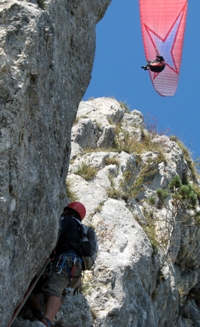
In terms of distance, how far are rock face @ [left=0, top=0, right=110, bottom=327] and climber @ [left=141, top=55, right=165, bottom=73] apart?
9578 mm

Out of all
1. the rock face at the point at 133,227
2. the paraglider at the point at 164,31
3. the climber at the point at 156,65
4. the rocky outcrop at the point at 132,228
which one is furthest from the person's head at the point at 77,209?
the paraglider at the point at 164,31

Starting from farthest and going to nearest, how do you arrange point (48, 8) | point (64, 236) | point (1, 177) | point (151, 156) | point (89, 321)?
point (151, 156)
point (89, 321)
point (64, 236)
point (48, 8)
point (1, 177)

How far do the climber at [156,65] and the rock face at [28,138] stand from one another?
9.58 meters

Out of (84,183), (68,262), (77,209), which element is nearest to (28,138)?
(68,262)

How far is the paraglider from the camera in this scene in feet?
55.5

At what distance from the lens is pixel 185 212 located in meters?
12.4

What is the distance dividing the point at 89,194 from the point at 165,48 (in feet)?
25.3

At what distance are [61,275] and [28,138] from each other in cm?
223

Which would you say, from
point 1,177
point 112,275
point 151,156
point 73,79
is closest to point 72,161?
point 151,156

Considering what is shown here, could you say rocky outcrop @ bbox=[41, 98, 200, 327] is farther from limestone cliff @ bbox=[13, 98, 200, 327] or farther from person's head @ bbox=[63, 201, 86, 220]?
person's head @ bbox=[63, 201, 86, 220]

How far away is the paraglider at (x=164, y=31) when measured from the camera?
1691 centimetres

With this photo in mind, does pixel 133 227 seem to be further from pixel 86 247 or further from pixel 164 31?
pixel 164 31

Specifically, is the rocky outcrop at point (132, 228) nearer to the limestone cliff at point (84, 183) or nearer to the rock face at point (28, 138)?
the limestone cliff at point (84, 183)

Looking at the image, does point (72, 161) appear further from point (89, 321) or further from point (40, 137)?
point (40, 137)
